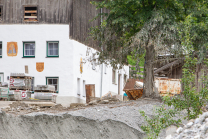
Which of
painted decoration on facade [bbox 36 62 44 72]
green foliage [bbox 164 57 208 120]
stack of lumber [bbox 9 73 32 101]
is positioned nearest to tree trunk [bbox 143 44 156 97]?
stack of lumber [bbox 9 73 32 101]

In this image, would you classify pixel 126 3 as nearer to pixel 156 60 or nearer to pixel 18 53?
pixel 156 60

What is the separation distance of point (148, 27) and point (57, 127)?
7.27 meters

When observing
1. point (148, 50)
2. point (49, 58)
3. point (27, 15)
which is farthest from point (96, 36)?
point (27, 15)

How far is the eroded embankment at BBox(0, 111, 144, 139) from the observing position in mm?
15852

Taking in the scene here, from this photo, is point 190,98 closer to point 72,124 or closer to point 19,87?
point 72,124

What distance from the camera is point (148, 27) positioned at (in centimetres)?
1942

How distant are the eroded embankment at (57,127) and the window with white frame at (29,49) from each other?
13.0 metres

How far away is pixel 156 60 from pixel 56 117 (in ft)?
22.5

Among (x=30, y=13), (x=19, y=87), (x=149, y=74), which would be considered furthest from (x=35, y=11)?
(x=149, y=74)

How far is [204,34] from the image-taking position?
19500 millimetres

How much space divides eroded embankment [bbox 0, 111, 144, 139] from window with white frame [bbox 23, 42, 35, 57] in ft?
42.5

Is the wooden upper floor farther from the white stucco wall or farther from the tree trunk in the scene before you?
the tree trunk

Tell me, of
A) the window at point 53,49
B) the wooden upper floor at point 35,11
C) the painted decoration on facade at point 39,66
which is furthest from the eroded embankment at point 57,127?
the wooden upper floor at point 35,11

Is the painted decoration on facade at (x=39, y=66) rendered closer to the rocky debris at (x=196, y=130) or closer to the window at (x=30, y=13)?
the window at (x=30, y=13)
